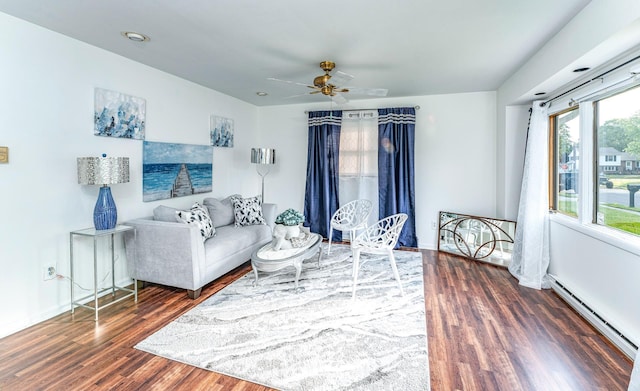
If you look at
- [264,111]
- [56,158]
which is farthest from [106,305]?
[264,111]

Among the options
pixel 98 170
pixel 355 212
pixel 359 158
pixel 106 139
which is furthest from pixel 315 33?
pixel 355 212

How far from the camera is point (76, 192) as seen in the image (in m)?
2.84

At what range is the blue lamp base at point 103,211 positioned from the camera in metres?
2.73

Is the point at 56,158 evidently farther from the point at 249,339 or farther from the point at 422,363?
the point at 422,363

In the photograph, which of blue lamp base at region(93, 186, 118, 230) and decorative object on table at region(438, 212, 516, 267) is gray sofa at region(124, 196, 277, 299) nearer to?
blue lamp base at region(93, 186, 118, 230)

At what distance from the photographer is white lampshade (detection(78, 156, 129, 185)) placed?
2615mm

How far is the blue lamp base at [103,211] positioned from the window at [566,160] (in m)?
4.50

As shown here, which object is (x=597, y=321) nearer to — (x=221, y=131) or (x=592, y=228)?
(x=592, y=228)

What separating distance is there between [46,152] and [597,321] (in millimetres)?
4800

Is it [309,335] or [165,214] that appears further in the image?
[165,214]

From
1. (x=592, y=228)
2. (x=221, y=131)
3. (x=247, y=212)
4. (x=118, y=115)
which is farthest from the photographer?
(x=221, y=131)

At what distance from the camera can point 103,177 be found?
2645mm

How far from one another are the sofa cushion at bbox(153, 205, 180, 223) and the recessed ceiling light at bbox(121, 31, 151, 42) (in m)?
1.67

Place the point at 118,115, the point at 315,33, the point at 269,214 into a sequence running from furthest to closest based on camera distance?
the point at 269,214 < the point at 118,115 < the point at 315,33
